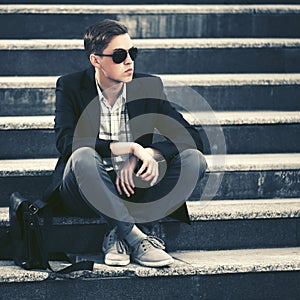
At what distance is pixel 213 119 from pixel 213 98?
0.89 ft

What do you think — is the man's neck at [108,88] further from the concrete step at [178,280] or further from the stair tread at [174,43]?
the stair tread at [174,43]

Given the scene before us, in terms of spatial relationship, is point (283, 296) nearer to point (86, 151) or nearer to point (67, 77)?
point (86, 151)

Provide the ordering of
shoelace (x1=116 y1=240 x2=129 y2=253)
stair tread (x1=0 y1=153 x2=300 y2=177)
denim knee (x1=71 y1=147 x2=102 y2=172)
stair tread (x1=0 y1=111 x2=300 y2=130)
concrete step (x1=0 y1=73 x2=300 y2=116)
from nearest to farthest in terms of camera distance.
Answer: denim knee (x1=71 y1=147 x2=102 y2=172), shoelace (x1=116 y1=240 x2=129 y2=253), stair tread (x1=0 y1=153 x2=300 y2=177), stair tread (x1=0 y1=111 x2=300 y2=130), concrete step (x1=0 y1=73 x2=300 y2=116)

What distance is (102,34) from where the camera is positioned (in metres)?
4.13

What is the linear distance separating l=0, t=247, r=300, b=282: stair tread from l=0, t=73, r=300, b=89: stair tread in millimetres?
1141

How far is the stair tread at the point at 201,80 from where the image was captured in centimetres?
489

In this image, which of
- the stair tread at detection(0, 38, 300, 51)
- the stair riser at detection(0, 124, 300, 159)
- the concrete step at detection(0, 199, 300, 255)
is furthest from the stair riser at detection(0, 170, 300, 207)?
the stair tread at detection(0, 38, 300, 51)

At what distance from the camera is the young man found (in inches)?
154

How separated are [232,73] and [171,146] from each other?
1.40 metres

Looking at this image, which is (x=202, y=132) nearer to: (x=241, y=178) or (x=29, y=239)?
(x=241, y=178)

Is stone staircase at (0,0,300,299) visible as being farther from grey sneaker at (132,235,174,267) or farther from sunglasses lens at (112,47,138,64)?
sunglasses lens at (112,47,138,64)

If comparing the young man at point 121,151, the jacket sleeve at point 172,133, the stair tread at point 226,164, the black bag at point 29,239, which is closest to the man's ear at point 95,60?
the young man at point 121,151

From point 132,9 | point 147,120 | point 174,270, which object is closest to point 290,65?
point 132,9

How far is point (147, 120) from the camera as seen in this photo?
4273 millimetres
